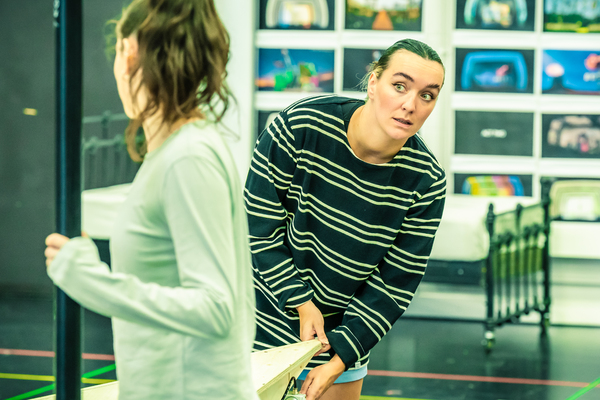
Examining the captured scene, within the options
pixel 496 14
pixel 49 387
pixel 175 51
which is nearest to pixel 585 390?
pixel 49 387

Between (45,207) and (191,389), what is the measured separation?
4.74 metres

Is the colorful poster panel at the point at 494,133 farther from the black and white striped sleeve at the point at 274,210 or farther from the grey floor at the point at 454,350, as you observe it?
the black and white striped sleeve at the point at 274,210


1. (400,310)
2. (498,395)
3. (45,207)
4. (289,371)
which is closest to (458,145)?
(498,395)

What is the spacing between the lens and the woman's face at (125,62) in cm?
85

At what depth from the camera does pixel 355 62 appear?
5.63 metres

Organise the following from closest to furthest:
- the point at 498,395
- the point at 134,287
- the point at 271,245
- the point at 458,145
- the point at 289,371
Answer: the point at 134,287
the point at 289,371
the point at 271,245
the point at 498,395
the point at 458,145

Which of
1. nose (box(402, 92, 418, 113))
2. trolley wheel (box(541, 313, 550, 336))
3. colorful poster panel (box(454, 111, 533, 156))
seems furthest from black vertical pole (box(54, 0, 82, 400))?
colorful poster panel (box(454, 111, 533, 156))

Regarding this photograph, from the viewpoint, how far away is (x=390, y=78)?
1577 mm

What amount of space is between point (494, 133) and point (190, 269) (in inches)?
199

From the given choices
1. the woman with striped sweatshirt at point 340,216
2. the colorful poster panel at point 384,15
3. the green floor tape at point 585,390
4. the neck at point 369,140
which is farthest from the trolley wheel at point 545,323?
the neck at point 369,140

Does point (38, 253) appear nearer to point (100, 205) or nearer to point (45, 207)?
point (45, 207)

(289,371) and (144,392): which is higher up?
(144,392)

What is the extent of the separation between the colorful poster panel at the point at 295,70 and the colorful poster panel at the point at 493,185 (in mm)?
1340

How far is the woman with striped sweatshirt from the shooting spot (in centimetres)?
166
